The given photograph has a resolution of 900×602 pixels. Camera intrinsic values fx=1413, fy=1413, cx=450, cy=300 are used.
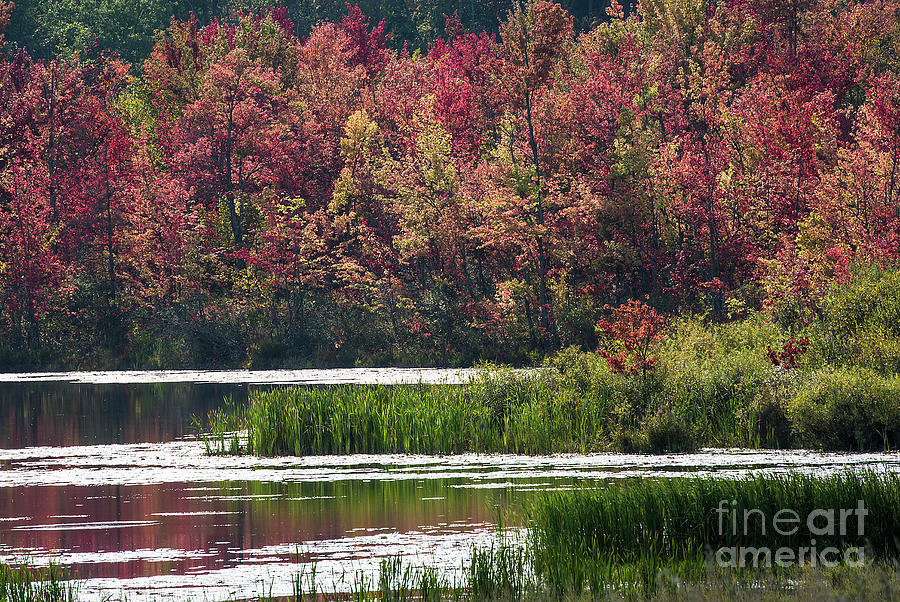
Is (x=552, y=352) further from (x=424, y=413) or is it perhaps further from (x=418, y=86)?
(x=424, y=413)

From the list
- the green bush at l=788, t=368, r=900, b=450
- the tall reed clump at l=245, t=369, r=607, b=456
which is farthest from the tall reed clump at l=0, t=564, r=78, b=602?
the green bush at l=788, t=368, r=900, b=450

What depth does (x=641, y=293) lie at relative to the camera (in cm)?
5678

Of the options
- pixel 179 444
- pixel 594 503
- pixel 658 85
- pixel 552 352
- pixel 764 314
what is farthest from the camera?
pixel 658 85

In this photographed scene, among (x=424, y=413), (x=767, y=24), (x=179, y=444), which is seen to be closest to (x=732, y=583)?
(x=424, y=413)

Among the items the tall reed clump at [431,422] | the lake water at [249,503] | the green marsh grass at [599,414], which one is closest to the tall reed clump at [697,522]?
the lake water at [249,503]

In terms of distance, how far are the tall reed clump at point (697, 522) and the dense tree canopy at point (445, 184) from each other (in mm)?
29831

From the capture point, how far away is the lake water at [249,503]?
16.8 m

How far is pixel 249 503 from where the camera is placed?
71.7 ft

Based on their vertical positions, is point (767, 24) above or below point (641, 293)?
above

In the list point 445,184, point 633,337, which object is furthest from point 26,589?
point 445,184

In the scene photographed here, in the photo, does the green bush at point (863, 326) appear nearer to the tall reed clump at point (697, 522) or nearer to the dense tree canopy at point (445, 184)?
the dense tree canopy at point (445, 184)

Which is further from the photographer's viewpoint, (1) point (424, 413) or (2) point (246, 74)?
(2) point (246, 74)

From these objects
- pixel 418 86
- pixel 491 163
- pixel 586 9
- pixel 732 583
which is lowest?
pixel 732 583

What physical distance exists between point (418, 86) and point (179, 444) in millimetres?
39310
